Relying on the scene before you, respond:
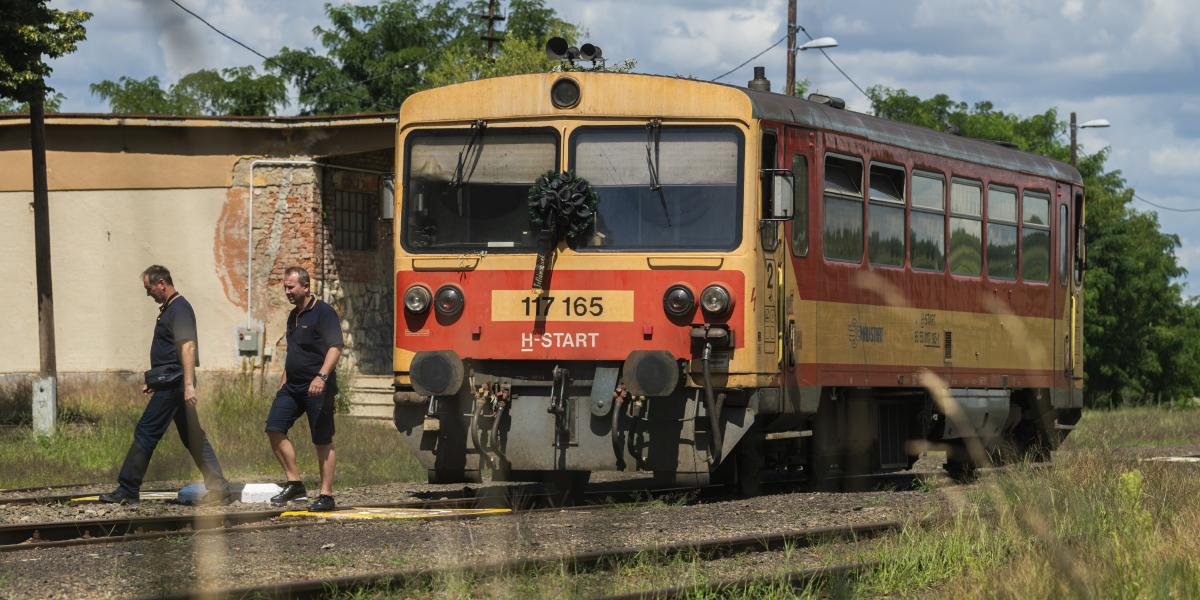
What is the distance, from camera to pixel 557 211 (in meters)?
→ 11.2

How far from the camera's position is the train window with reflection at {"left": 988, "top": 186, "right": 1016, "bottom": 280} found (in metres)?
14.6

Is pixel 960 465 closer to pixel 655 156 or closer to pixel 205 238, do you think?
pixel 655 156

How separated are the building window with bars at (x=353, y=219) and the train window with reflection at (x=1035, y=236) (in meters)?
11.6

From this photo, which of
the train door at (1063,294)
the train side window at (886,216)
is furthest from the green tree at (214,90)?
the train door at (1063,294)

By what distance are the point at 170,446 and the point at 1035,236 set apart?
8869 mm

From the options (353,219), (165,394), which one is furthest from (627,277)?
(353,219)

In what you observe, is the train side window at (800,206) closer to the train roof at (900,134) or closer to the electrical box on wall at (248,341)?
the train roof at (900,134)

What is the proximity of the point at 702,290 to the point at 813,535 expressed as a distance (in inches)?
101

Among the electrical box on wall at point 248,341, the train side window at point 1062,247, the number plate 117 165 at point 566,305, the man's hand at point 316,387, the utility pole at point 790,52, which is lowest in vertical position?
the electrical box on wall at point 248,341

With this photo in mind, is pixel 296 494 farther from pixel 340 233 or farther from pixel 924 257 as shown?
pixel 340 233

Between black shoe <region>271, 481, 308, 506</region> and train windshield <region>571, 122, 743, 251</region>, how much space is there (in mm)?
2586

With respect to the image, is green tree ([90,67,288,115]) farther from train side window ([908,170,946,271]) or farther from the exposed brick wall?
the exposed brick wall

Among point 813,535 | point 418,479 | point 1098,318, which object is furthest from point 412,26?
point 813,535

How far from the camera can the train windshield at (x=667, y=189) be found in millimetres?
11211
